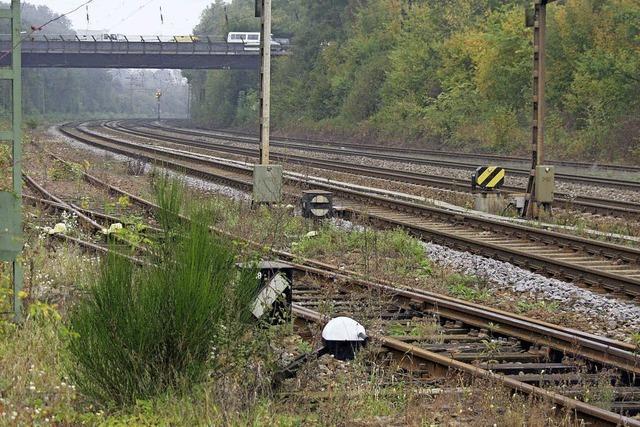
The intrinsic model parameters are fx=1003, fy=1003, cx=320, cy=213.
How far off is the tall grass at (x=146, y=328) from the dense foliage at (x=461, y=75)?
101ft

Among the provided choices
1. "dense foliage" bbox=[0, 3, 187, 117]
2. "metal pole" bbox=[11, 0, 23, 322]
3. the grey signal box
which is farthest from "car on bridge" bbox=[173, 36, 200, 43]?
"metal pole" bbox=[11, 0, 23, 322]

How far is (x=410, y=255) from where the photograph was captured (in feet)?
46.5

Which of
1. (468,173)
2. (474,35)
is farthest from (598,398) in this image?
(474,35)

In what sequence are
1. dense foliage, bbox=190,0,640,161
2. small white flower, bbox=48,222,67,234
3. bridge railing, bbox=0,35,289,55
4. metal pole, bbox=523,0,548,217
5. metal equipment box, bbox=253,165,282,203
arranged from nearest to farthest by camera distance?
small white flower, bbox=48,222,67,234 < metal equipment box, bbox=253,165,282,203 < metal pole, bbox=523,0,548,217 < dense foliage, bbox=190,0,640,161 < bridge railing, bbox=0,35,289,55

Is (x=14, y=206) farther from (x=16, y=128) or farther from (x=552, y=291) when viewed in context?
(x=552, y=291)

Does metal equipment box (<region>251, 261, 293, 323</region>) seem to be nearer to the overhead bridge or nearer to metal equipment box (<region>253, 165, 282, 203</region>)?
metal equipment box (<region>253, 165, 282, 203</region>)

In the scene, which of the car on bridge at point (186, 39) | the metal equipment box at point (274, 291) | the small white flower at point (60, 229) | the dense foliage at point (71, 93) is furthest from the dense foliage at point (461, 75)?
the dense foliage at point (71, 93)

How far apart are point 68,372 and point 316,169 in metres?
25.1

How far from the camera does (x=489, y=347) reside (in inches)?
329

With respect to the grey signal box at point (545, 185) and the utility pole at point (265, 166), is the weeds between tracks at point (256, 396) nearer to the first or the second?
the utility pole at point (265, 166)

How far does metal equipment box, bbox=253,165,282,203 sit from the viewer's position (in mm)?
19328

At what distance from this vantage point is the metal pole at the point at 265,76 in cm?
1881

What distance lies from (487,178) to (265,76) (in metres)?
5.13

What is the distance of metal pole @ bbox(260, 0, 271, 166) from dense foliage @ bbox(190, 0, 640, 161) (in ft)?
63.5
